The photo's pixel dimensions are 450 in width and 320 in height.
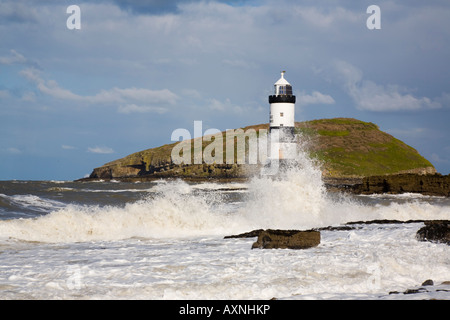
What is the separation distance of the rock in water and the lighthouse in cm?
3194

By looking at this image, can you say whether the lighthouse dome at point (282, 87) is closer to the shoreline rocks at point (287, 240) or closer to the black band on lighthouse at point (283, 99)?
the black band on lighthouse at point (283, 99)

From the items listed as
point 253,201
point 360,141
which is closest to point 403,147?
point 360,141

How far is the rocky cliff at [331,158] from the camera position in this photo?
232 ft

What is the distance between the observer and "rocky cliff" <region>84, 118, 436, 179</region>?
7062cm

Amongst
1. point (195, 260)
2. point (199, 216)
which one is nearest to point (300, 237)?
point (195, 260)

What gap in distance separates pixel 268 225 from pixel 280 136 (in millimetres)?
27023

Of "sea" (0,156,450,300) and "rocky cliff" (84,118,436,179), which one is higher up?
"rocky cliff" (84,118,436,179)

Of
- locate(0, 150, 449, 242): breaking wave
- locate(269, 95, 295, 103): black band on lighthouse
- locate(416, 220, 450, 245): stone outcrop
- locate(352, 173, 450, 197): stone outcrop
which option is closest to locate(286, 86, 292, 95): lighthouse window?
locate(269, 95, 295, 103): black band on lighthouse

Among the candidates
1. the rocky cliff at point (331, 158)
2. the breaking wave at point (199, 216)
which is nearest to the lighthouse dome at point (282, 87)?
the breaking wave at point (199, 216)

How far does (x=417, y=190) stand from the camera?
37031mm

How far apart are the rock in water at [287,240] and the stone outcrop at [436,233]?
6.97 ft

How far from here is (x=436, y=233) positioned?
9.96 m

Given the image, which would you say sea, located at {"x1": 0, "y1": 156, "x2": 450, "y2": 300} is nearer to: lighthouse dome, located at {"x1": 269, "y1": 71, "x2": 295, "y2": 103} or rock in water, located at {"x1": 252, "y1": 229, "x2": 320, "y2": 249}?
rock in water, located at {"x1": 252, "y1": 229, "x2": 320, "y2": 249}

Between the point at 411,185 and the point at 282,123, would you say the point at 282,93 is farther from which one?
the point at 411,185
